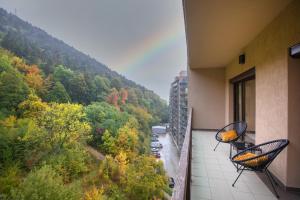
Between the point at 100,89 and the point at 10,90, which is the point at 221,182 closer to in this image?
the point at 10,90

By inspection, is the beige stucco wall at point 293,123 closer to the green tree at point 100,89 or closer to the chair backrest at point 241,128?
the chair backrest at point 241,128

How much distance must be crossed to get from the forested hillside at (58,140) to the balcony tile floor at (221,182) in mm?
10758

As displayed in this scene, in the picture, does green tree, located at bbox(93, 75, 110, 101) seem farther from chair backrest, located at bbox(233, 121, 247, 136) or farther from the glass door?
chair backrest, located at bbox(233, 121, 247, 136)

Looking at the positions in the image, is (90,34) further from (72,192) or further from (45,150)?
(72,192)

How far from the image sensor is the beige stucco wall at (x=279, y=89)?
2016 millimetres

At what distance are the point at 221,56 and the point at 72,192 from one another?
11961 mm

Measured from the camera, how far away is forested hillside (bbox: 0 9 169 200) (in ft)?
42.8

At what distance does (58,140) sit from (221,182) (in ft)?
61.1

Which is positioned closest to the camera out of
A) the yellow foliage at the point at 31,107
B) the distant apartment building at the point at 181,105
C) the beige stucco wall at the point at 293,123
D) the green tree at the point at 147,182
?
the beige stucco wall at the point at 293,123

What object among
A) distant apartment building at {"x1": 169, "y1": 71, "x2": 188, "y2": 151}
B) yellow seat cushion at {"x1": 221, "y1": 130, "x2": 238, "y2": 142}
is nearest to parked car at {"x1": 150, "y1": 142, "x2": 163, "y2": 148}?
distant apartment building at {"x1": 169, "y1": 71, "x2": 188, "y2": 151}

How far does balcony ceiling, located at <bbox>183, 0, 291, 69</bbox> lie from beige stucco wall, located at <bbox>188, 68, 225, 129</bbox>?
8.21ft

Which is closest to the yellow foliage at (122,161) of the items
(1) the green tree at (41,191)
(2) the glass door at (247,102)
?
(1) the green tree at (41,191)

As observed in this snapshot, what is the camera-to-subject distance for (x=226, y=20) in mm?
2494

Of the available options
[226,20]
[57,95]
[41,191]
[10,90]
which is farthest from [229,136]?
[57,95]
